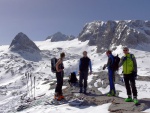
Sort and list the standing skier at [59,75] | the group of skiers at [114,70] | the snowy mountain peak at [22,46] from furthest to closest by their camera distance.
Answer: the snowy mountain peak at [22,46] < the standing skier at [59,75] < the group of skiers at [114,70]

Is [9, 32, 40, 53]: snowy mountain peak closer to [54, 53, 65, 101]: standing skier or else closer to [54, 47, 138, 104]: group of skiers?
[54, 47, 138, 104]: group of skiers

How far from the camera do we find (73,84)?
23.8m

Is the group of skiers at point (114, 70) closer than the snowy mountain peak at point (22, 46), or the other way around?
the group of skiers at point (114, 70)

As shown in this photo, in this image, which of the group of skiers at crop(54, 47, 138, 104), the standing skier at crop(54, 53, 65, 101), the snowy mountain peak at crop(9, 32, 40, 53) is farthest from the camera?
the snowy mountain peak at crop(9, 32, 40, 53)

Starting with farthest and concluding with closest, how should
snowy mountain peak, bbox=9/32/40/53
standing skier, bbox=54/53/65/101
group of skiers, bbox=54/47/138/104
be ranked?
1. snowy mountain peak, bbox=9/32/40/53
2. standing skier, bbox=54/53/65/101
3. group of skiers, bbox=54/47/138/104

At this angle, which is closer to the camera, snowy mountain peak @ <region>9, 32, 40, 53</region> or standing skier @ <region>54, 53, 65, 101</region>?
standing skier @ <region>54, 53, 65, 101</region>

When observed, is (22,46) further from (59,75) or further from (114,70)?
(114,70)

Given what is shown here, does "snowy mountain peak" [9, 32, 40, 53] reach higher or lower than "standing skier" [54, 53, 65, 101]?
higher

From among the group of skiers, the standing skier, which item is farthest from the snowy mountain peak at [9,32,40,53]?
the standing skier

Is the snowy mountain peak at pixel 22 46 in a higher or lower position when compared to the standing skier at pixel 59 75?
higher

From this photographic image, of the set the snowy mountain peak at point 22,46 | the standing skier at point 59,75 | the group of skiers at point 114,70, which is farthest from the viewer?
the snowy mountain peak at point 22,46

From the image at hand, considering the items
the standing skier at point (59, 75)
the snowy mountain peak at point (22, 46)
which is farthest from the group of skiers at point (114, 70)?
the snowy mountain peak at point (22, 46)

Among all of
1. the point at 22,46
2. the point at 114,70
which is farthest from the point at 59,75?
the point at 22,46

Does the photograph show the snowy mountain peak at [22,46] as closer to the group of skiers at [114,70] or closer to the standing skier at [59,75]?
the group of skiers at [114,70]
